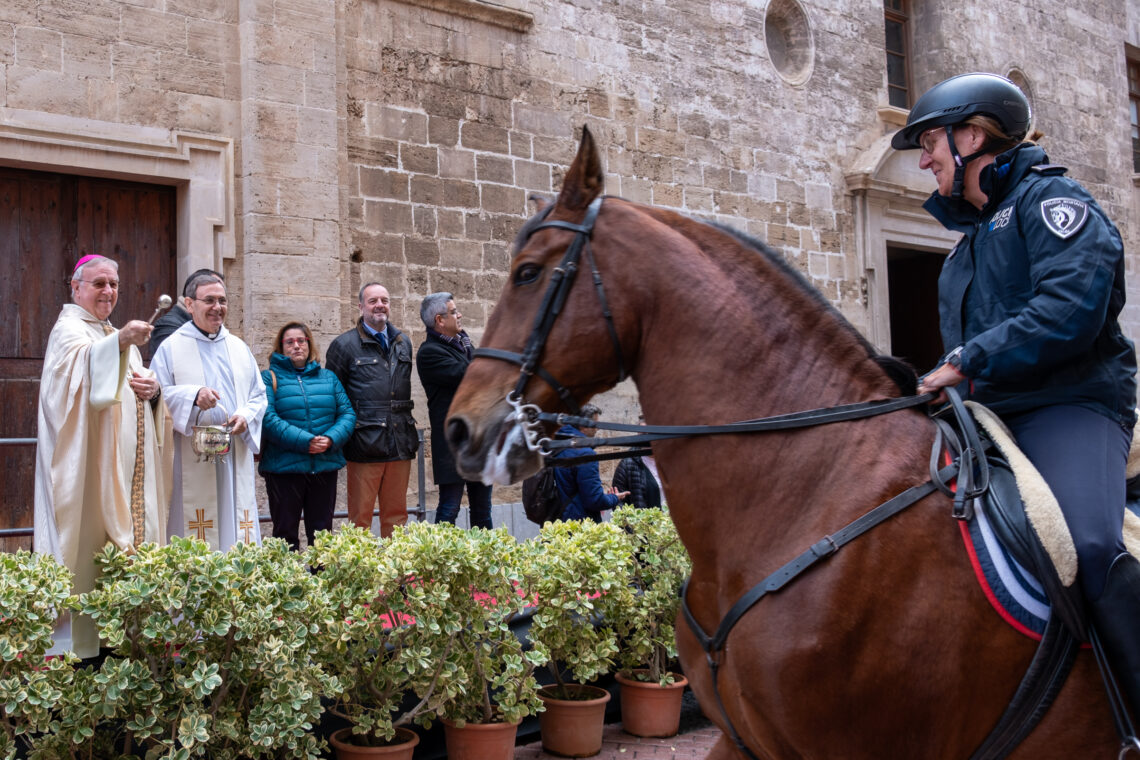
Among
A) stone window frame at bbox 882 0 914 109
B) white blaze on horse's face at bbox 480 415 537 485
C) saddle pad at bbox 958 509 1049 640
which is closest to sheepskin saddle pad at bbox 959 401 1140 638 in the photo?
saddle pad at bbox 958 509 1049 640

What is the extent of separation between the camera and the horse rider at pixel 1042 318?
8.06ft

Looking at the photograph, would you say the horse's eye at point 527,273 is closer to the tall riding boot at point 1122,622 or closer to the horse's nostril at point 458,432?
the horse's nostril at point 458,432

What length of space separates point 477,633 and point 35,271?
566 centimetres

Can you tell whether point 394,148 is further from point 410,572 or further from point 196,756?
point 196,756

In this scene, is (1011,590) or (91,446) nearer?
(1011,590)

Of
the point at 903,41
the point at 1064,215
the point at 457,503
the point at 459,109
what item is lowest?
the point at 457,503

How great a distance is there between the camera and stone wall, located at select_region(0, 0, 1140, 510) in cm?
853

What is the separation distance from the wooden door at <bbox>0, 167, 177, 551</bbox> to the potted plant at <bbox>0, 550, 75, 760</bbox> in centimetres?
459

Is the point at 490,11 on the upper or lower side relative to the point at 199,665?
upper

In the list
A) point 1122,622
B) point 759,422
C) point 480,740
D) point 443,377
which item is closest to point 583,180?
point 759,422

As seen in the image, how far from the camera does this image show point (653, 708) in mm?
5605

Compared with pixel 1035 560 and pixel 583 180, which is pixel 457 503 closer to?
pixel 583 180

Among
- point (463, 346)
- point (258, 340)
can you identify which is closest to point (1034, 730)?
point (463, 346)

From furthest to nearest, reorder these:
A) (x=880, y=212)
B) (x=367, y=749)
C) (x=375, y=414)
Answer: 1. (x=880, y=212)
2. (x=375, y=414)
3. (x=367, y=749)
